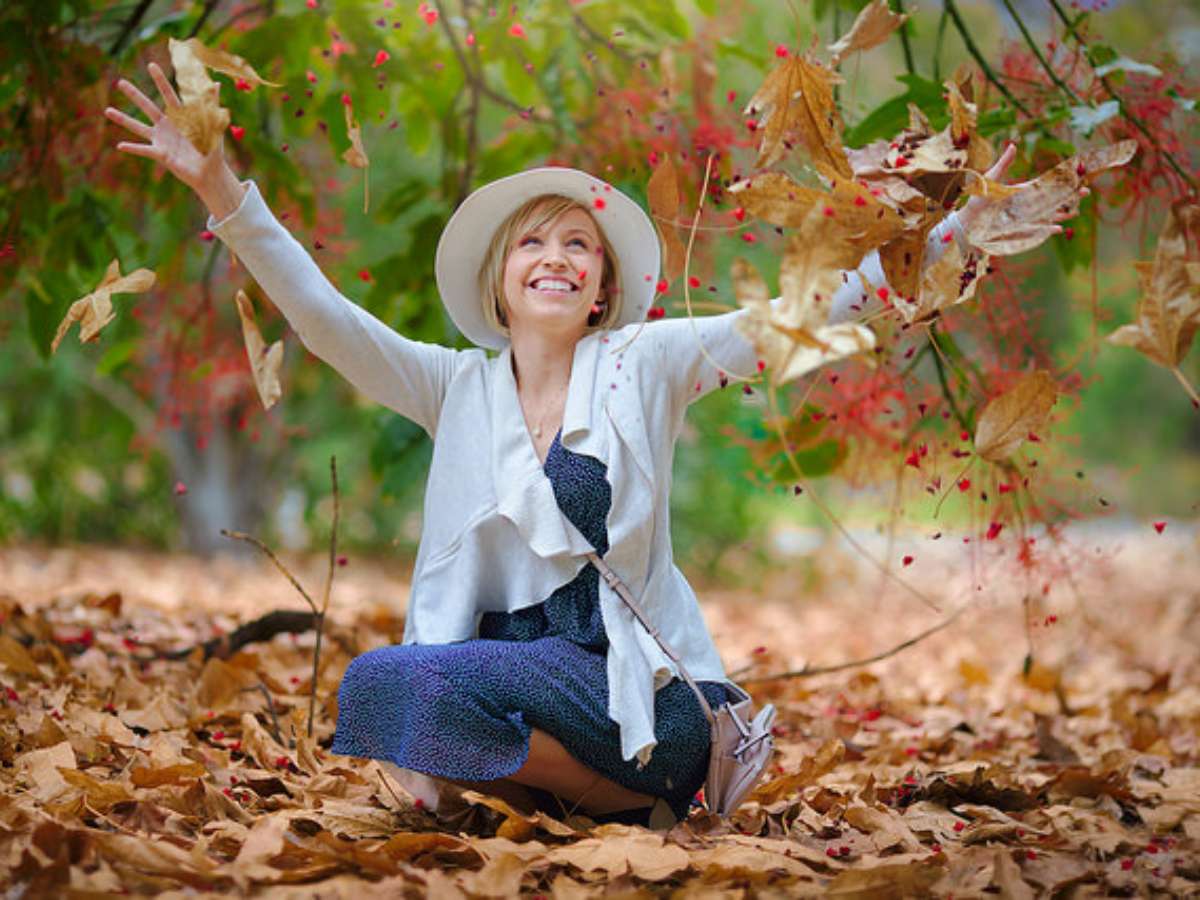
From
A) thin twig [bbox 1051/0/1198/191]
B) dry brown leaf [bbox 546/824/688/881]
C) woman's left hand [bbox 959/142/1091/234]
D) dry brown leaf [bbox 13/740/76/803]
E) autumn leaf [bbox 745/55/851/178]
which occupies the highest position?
thin twig [bbox 1051/0/1198/191]

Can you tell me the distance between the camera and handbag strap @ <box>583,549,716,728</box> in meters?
2.05

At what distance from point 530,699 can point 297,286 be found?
0.71 metres

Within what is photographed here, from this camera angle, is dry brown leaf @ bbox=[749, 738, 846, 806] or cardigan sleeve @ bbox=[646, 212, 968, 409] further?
dry brown leaf @ bbox=[749, 738, 846, 806]

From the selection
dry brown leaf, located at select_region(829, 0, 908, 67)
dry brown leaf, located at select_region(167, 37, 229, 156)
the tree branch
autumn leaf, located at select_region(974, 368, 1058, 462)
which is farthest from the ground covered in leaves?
the tree branch

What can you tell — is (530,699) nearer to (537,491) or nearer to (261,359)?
(537,491)

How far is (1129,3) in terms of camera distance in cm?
967

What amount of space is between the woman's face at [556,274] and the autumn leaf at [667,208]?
0.25m

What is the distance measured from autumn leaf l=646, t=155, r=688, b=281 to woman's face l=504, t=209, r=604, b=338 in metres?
0.25

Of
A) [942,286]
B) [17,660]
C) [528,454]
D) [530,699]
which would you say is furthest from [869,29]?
[17,660]

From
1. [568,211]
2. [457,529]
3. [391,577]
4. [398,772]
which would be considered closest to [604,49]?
[568,211]

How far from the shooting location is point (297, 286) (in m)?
Answer: 2.01

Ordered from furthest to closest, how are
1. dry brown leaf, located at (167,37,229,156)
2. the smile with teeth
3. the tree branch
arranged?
the tree branch < the smile with teeth < dry brown leaf, located at (167,37,229,156)

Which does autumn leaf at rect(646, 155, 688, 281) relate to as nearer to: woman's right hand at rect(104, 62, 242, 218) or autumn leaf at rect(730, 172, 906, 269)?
autumn leaf at rect(730, 172, 906, 269)

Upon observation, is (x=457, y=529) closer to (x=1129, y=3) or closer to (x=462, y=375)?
(x=462, y=375)
